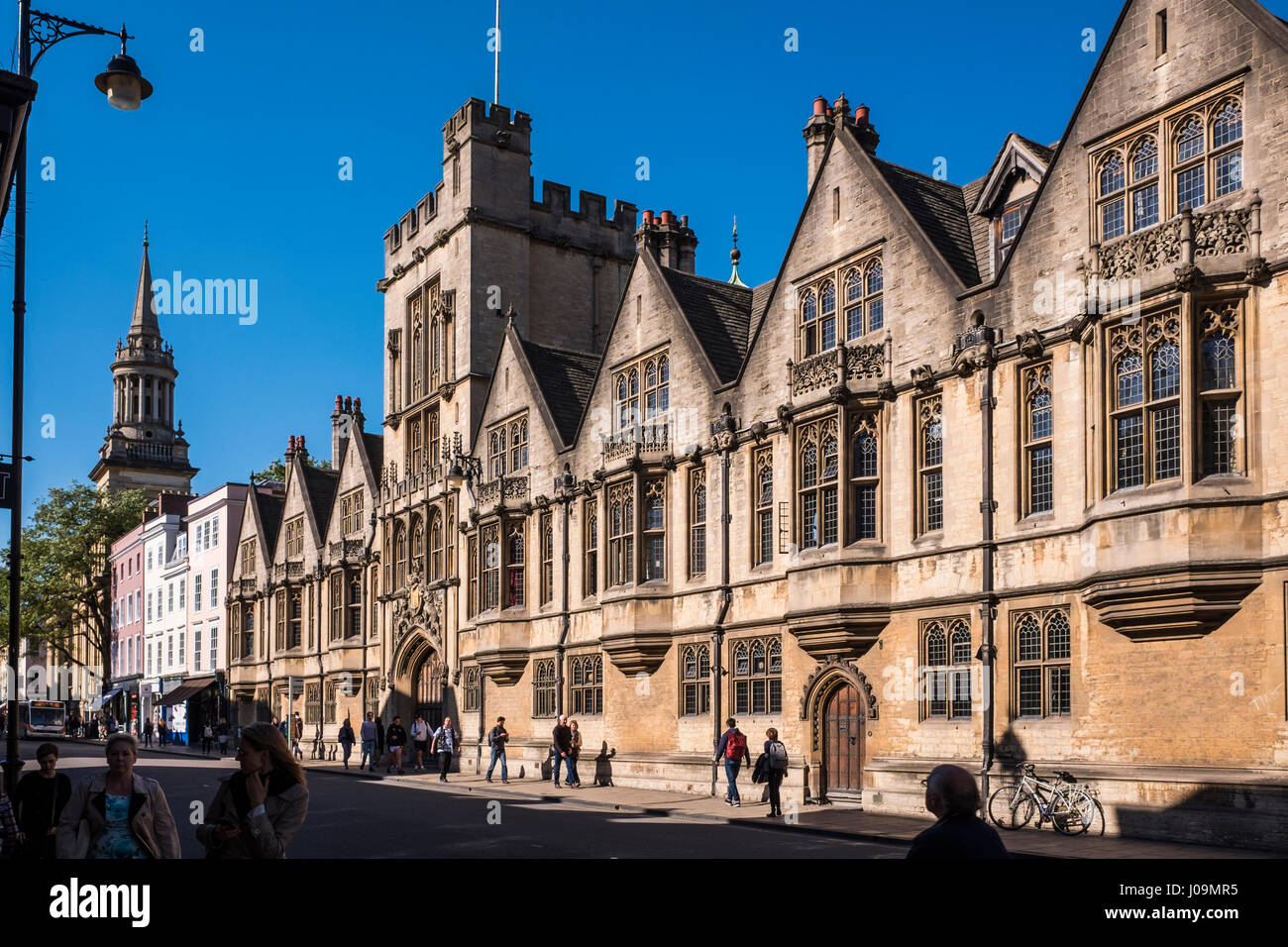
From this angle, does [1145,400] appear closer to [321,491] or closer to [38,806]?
[38,806]

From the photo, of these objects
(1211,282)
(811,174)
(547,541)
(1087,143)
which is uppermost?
(811,174)

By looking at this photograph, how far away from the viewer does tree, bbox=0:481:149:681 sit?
84.9 m

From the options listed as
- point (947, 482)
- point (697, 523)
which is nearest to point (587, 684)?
point (697, 523)

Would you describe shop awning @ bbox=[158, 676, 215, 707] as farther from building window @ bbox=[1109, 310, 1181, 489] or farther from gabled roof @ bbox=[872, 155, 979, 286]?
building window @ bbox=[1109, 310, 1181, 489]

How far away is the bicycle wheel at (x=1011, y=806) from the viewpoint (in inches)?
800

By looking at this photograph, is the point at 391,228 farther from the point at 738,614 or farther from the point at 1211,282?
the point at 1211,282

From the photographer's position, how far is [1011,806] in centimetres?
2042

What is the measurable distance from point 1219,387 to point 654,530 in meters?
15.4

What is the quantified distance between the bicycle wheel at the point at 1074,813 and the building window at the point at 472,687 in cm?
2405

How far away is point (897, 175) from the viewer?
2634 centimetres

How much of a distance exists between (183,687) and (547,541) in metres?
43.2
